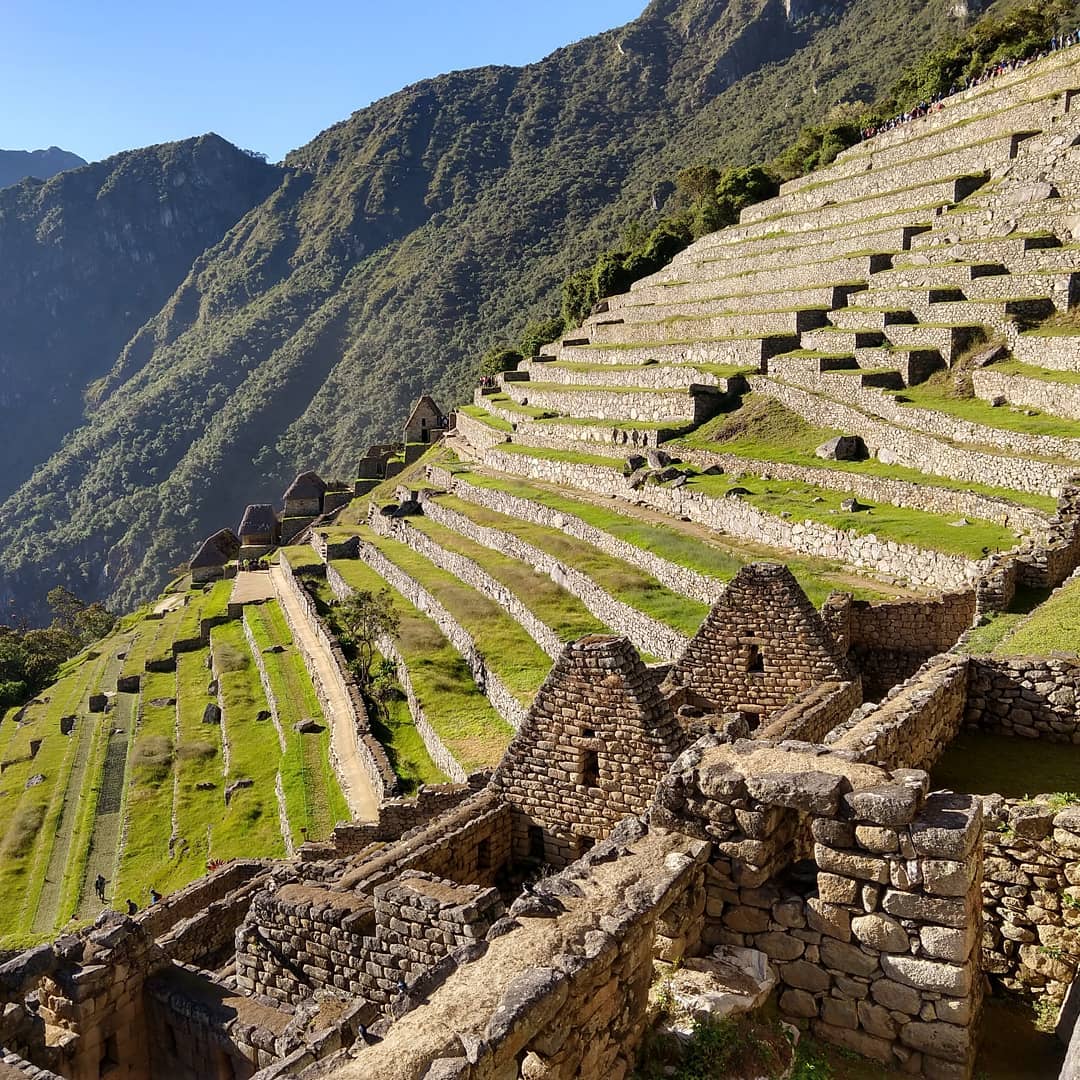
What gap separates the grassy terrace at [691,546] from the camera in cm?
1775

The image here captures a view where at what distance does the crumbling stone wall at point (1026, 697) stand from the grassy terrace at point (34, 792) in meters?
17.9

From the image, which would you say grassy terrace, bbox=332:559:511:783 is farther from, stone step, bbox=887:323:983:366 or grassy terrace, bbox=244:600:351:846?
stone step, bbox=887:323:983:366

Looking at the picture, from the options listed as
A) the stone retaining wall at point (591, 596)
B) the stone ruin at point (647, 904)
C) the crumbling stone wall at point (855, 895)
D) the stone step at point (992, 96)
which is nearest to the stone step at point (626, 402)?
the stone retaining wall at point (591, 596)

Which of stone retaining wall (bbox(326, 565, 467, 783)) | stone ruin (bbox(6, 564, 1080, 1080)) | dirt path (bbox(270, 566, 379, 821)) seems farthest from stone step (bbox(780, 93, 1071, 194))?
stone ruin (bbox(6, 564, 1080, 1080))

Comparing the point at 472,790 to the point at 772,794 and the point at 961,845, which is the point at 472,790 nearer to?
the point at 772,794

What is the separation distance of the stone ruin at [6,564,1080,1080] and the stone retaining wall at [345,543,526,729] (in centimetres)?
454

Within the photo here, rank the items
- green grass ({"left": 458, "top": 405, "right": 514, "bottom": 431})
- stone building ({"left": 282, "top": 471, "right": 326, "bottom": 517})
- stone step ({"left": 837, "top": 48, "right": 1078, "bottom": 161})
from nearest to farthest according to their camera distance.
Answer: stone step ({"left": 837, "top": 48, "right": 1078, "bottom": 161}) < green grass ({"left": 458, "top": 405, "right": 514, "bottom": 431}) < stone building ({"left": 282, "top": 471, "right": 326, "bottom": 517})

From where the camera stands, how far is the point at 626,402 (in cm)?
3788

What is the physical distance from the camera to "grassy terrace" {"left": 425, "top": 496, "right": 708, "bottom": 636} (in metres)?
19.2

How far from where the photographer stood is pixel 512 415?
47.7m

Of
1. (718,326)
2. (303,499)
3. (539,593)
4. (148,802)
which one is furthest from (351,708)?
(303,499)

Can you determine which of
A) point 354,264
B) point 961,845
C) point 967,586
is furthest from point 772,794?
point 354,264

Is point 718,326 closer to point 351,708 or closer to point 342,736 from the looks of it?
point 351,708

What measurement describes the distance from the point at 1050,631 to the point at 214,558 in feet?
211
